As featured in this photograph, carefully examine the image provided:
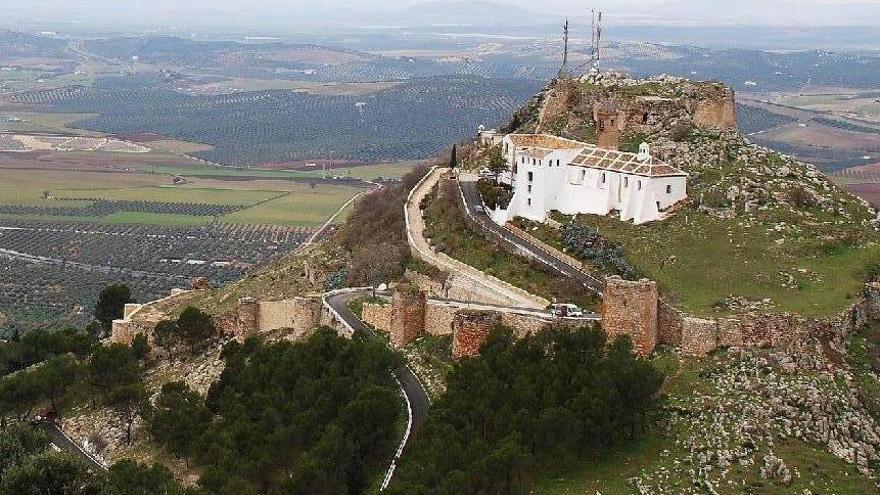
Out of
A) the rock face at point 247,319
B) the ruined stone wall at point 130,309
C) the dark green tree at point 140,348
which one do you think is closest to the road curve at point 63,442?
the dark green tree at point 140,348

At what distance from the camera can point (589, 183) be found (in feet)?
123

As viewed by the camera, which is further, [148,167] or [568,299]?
[148,167]

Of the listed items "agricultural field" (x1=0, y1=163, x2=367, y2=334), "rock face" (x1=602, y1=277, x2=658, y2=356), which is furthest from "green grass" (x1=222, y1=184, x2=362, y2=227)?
"rock face" (x1=602, y1=277, x2=658, y2=356)

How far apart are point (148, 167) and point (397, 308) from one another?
107100 mm

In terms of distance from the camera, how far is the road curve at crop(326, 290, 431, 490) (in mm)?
26672

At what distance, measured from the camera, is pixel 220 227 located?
10006 centimetres

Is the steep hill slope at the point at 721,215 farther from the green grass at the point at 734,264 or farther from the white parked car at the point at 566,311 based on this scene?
the white parked car at the point at 566,311

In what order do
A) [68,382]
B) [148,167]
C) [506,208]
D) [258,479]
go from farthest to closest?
[148,167]
[506,208]
[68,382]
[258,479]

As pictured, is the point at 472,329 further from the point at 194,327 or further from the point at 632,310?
the point at 194,327

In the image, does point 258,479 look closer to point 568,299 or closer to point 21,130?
point 568,299

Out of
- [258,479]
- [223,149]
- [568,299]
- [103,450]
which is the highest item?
[568,299]

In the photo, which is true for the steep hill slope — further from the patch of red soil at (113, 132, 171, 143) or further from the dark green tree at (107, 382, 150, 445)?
the patch of red soil at (113, 132, 171, 143)

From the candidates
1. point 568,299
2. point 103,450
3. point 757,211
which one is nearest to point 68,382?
point 103,450

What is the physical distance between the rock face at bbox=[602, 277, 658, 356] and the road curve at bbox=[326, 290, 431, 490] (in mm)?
4984
